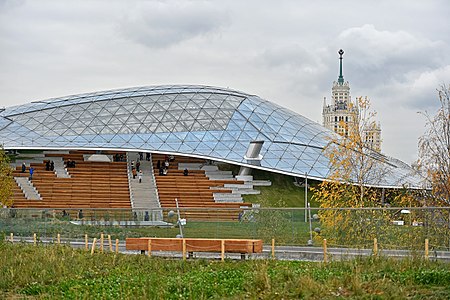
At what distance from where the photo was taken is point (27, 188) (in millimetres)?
55156

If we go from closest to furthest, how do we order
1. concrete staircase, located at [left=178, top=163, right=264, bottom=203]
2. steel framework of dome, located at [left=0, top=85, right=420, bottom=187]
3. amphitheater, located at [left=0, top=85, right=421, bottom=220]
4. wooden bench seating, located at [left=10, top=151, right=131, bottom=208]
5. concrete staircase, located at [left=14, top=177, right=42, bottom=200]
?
wooden bench seating, located at [left=10, top=151, right=131, bottom=208]
concrete staircase, located at [left=14, top=177, right=42, bottom=200]
concrete staircase, located at [left=178, top=163, right=264, bottom=203]
amphitheater, located at [left=0, top=85, right=421, bottom=220]
steel framework of dome, located at [left=0, top=85, right=420, bottom=187]

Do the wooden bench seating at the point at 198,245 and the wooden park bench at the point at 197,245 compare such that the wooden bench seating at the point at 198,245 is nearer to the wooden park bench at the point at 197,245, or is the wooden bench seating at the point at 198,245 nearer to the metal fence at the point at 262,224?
the wooden park bench at the point at 197,245

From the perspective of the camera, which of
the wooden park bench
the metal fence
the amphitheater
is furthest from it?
the amphitheater

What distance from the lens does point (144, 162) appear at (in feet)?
208

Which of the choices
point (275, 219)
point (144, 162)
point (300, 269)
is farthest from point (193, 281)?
point (144, 162)

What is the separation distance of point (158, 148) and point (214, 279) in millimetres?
44846

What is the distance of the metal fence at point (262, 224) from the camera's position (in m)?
21.1

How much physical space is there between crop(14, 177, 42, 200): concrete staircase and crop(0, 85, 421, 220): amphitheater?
0.26 ft

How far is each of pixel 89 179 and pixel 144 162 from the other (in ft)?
22.7

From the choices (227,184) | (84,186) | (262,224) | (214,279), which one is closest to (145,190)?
(84,186)

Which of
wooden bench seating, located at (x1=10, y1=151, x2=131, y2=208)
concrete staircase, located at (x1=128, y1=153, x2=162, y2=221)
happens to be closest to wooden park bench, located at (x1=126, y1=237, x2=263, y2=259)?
concrete staircase, located at (x1=128, y1=153, x2=162, y2=221)

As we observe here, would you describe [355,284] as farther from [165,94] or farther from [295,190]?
[165,94]

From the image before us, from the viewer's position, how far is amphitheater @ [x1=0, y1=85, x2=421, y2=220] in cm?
5544

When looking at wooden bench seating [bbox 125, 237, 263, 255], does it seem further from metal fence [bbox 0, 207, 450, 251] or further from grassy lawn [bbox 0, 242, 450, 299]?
metal fence [bbox 0, 207, 450, 251]
